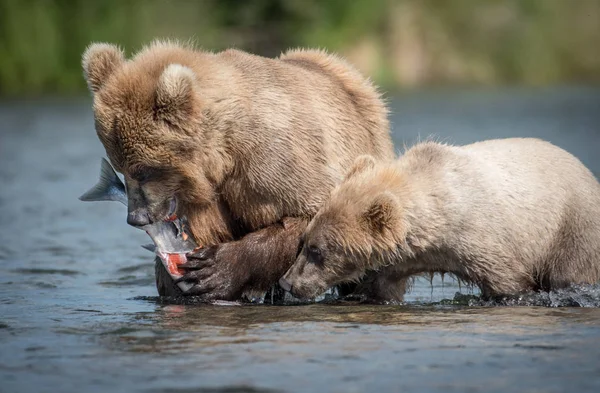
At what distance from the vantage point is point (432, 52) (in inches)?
1889

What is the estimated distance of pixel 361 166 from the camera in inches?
302

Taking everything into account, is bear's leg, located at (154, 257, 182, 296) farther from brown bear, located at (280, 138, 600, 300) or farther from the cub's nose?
brown bear, located at (280, 138, 600, 300)

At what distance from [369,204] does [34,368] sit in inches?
97.1

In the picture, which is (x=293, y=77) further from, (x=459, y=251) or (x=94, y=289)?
(x=94, y=289)

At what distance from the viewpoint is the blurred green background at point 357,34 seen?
3475cm

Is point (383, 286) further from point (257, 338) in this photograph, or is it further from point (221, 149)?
point (257, 338)

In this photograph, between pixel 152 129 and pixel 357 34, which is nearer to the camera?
pixel 152 129

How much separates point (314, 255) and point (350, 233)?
329mm

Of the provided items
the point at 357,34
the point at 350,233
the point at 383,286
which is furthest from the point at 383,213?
the point at 357,34

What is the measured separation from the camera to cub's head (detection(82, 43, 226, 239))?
7188 mm

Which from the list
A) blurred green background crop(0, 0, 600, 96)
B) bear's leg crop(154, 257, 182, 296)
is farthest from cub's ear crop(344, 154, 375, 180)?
blurred green background crop(0, 0, 600, 96)

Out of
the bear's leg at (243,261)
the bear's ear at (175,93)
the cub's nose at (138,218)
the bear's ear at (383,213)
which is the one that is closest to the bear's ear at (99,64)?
the bear's ear at (175,93)

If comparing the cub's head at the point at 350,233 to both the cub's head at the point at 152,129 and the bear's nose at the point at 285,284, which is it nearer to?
the bear's nose at the point at 285,284

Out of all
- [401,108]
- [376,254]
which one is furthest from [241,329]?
[401,108]
